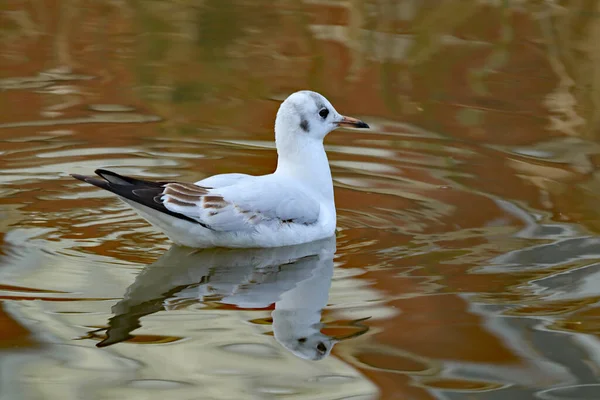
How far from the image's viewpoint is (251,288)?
20.5 feet

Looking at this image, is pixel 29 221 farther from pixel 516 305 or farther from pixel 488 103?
pixel 488 103

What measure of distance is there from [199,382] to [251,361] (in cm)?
33

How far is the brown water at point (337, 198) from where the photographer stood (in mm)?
5293

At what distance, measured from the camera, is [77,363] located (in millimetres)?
5176

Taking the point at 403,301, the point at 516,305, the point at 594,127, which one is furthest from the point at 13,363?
the point at 594,127

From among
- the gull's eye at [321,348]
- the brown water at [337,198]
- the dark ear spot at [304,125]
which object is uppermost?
the dark ear spot at [304,125]

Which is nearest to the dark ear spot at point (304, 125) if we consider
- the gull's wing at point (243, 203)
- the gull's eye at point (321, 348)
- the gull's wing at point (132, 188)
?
the gull's wing at point (243, 203)

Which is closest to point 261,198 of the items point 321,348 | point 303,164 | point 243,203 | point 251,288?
point 243,203

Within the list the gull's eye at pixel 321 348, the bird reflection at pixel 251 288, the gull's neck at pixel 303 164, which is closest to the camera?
the gull's eye at pixel 321 348

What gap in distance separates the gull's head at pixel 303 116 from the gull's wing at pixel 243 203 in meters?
0.43

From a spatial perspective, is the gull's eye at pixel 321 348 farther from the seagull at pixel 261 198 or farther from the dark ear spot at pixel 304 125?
the dark ear spot at pixel 304 125

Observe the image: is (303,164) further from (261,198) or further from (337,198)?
(337,198)

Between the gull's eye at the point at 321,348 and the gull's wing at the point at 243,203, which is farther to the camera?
the gull's wing at the point at 243,203

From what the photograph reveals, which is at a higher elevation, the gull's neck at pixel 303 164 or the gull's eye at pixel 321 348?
the gull's neck at pixel 303 164
